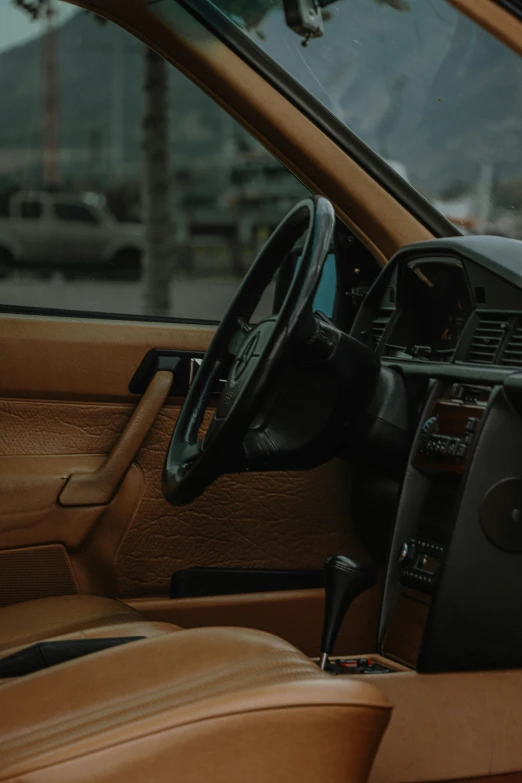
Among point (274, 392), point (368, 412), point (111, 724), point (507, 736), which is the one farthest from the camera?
point (368, 412)

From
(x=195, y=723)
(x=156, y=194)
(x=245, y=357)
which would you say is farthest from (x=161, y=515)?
(x=156, y=194)

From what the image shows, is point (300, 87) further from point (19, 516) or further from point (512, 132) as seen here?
point (19, 516)

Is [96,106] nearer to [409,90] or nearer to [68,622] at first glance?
[409,90]

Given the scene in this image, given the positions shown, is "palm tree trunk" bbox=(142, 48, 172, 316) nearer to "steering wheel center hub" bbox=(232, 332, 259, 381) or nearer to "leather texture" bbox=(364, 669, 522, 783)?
"steering wheel center hub" bbox=(232, 332, 259, 381)

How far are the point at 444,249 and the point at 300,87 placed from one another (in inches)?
21.3

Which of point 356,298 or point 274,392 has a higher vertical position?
point 356,298

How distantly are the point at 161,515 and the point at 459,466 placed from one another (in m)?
0.89

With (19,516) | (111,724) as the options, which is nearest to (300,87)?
(19,516)

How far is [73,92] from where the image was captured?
443cm

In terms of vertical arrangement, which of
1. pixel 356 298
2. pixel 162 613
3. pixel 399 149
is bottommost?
pixel 162 613

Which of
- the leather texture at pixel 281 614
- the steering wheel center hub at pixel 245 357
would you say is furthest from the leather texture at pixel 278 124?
the leather texture at pixel 281 614

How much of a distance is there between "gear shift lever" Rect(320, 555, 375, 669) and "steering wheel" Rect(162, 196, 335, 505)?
21 cm

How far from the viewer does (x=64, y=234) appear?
20.9 ft

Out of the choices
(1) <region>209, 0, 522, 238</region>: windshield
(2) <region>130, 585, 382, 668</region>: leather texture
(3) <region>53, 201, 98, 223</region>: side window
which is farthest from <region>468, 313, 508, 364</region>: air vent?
(3) <region>53, 201, 98, 223</region>: side window
